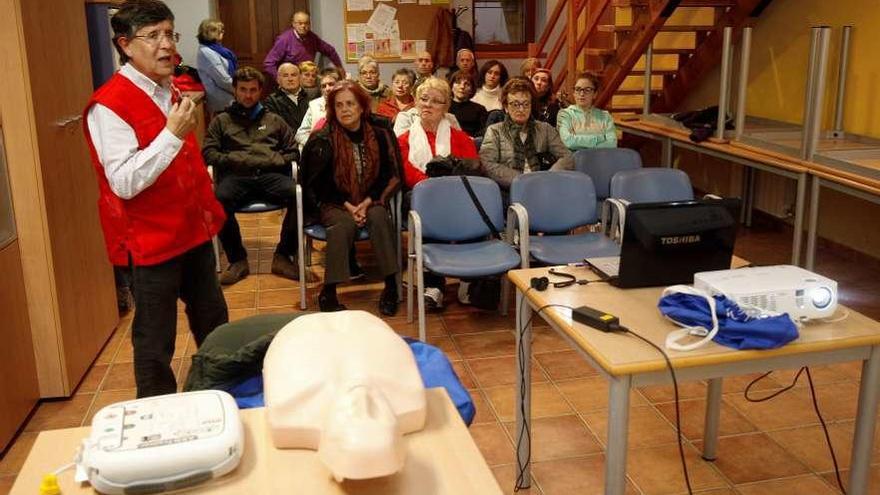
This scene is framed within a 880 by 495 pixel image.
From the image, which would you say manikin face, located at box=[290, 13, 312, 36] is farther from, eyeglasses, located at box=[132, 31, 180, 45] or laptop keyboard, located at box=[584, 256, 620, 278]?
laptop keyboard, located at box=[584, 256, 620, 278]

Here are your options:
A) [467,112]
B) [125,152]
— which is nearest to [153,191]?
[125,152]

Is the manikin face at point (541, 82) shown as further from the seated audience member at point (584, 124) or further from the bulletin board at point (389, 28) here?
the bulletin board at point (389, 28)

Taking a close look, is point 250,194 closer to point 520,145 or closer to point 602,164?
point 520,145

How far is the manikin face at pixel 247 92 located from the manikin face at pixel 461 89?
1.65 meters

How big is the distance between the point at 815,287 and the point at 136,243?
194 centimetres

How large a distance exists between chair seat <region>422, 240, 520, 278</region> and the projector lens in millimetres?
1850

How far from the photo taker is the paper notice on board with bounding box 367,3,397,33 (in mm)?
8711

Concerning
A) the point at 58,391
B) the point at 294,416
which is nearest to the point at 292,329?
the point at 294,416

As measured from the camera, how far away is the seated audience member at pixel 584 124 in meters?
5.35

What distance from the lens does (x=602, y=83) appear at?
679 centimetres

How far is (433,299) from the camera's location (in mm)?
4457

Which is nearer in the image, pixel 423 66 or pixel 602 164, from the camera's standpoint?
pixel 602 164

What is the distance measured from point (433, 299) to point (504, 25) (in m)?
5.83

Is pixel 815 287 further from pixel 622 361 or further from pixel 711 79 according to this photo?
pixel 711 79
